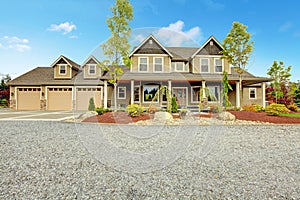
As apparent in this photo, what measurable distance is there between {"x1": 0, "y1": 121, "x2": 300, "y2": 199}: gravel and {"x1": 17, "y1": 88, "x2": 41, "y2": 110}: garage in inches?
610

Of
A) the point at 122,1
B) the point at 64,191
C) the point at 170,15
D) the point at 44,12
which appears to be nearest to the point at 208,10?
the point at 170,15

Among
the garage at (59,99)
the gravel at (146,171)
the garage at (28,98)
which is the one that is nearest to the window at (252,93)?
the gravel at (146,171)

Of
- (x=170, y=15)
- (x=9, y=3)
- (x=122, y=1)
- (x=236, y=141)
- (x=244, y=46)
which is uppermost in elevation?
(x=122, y=1)

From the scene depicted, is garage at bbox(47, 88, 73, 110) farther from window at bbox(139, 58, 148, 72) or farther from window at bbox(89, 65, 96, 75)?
window at bbox(139, 58, 148, 72)

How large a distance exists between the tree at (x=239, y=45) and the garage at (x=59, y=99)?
15901 millimetres

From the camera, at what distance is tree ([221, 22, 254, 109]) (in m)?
13.1

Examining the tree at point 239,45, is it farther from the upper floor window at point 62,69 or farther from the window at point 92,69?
the upper floor window at point 62,69

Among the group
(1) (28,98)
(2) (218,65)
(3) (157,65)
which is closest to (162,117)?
(3) (157,65)

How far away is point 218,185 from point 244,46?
13.8 metres

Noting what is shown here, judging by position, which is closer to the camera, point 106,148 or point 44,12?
point 106,148

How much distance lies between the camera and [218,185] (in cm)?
246

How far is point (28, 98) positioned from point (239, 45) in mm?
21485

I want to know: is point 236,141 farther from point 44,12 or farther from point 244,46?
point 244,46

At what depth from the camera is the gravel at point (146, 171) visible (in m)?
2.26
